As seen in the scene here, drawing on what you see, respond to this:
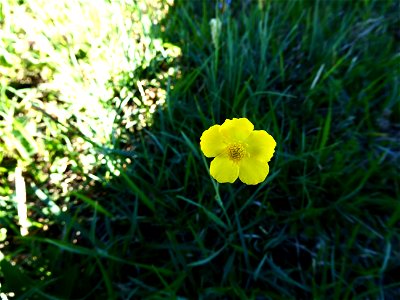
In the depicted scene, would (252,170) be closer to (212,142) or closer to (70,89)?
(212,142)

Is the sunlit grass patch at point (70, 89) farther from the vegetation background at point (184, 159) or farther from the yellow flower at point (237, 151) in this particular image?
the yellow flower at point (237, 151)

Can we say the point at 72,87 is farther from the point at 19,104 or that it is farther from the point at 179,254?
the point at 179,254

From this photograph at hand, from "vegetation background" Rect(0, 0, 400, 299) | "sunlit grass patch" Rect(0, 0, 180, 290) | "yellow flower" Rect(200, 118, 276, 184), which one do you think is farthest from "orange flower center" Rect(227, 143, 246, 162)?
"sunlit grass patch" Rect(0, 0, 180, 290)

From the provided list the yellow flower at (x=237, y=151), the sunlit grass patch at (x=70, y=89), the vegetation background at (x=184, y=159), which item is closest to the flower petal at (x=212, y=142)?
the yellow flower at (x=237, y=151)

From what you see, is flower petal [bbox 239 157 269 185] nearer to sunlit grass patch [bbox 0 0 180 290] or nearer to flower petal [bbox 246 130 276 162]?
flower petal [bbox 246 130 276 162]

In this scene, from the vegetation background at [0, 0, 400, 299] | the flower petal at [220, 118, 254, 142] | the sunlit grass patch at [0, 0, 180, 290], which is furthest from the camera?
the sunlit grass patch at [0, 0, 180, 290]

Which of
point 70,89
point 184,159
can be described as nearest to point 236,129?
point 184,159
